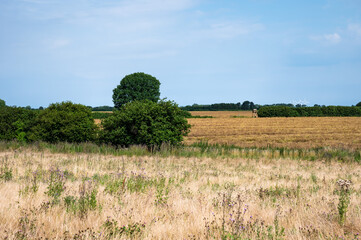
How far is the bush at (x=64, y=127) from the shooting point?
2062 cm

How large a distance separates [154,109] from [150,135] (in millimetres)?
1735

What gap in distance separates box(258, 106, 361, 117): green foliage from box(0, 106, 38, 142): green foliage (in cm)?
6780

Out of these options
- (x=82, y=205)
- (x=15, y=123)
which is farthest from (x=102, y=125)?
(x=82, y=205)

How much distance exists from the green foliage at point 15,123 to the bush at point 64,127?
1.93 m

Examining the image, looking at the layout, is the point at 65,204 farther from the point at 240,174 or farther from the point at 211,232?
the point at 240,174

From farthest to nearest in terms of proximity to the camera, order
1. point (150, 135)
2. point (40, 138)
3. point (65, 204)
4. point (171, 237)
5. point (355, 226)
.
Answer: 1. point (40, 138)
2. point (150, 135)
3. point (65, 204)
4. point (355, 226)
5. point (171, 237)

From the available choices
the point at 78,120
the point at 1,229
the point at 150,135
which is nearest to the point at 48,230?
the point at 1,229

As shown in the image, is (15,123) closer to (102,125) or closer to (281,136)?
(102,125)

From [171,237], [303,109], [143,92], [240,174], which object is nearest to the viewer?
[171,237]

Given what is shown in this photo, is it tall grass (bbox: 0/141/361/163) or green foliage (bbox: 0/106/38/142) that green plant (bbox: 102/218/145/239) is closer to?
tall grass (bbox: 0/141/361/163)

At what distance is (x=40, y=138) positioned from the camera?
68.8ft

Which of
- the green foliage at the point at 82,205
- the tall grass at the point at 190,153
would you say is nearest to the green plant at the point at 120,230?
the green foliage at the point at 82,205

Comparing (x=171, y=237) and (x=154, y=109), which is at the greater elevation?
(x=154, y=109)

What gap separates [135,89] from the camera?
68.4 meters
